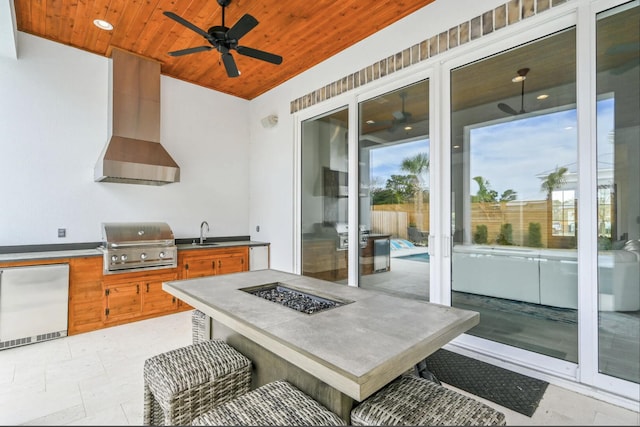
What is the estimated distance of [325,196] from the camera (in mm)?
4180

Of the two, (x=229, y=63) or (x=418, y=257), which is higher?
(x=229, y=63)

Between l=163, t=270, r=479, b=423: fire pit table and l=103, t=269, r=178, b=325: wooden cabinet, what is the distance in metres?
1.89

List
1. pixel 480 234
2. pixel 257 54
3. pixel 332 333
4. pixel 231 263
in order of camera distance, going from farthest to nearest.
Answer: pixel 231 263, pixel 257 54, pixel 480 234, pixel 332 333

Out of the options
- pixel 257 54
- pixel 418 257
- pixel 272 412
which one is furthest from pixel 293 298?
pixel 257 54

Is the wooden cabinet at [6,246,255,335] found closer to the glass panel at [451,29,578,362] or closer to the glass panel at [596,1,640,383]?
the glass panel at [451,29,578,362]

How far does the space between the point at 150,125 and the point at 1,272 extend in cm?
222

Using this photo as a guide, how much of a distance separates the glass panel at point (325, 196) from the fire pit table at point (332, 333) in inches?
70.6

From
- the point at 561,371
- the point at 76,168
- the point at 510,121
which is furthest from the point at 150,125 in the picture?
the point at 561,371

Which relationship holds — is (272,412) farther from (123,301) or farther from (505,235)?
(123,301)

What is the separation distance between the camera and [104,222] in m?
3.95

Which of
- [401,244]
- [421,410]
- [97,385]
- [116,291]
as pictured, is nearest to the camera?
[421,410]

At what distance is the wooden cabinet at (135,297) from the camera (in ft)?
11.6

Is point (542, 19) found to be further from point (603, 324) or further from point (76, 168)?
point (76, 168)

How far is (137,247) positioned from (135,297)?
1.94 ft
